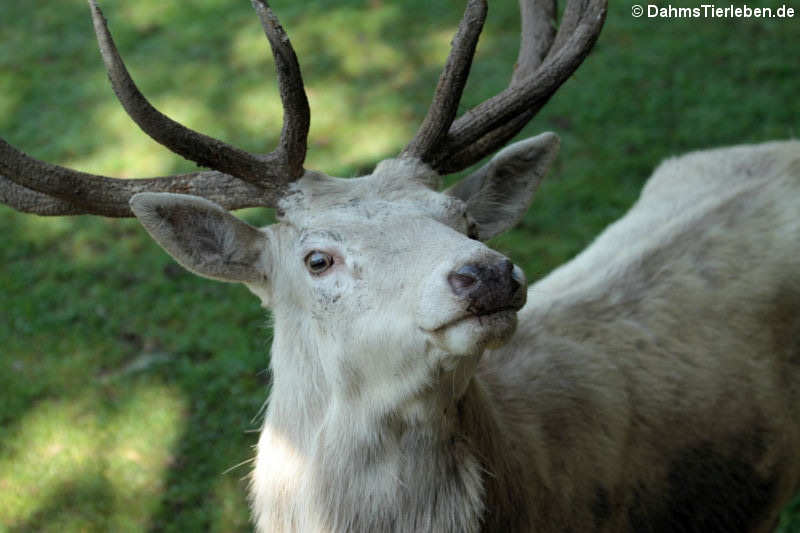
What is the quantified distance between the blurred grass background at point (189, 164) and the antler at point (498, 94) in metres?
2.20

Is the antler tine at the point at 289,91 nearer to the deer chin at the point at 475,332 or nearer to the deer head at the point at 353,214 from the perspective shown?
the deer head at the point at 353,214

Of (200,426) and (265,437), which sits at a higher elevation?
(265,437)

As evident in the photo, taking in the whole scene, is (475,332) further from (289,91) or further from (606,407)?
(606,407)

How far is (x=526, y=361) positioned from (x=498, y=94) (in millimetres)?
999

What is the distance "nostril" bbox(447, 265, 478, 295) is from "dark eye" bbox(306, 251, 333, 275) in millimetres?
496

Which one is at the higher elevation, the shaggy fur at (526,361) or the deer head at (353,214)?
the deer head at (353,214)

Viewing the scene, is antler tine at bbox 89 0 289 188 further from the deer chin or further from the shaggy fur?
the deer chin

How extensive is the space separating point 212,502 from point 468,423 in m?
2.14

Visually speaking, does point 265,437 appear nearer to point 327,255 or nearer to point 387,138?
point 327,255

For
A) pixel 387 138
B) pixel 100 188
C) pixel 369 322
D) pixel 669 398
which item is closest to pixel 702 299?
pixel 669 398

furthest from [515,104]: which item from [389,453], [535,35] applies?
[389,453]

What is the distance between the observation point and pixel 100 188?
279 cm

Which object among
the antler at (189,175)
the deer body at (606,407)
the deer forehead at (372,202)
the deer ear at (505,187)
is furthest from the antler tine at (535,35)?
the antler at (189,175)

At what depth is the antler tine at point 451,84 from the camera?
287cm
